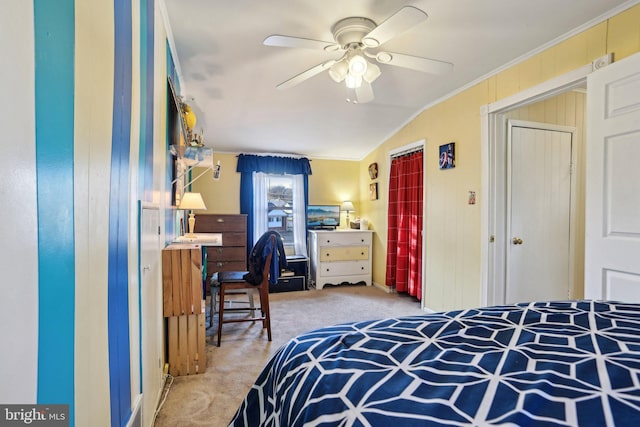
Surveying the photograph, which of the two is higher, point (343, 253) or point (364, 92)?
point (364, 92)

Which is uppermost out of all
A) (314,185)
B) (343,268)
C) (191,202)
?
(314,185)

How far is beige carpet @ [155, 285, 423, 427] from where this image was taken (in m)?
1.79

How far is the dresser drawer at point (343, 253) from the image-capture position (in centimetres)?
451

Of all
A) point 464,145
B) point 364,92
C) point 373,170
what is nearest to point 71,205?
point 364,92

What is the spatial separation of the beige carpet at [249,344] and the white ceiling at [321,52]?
2243mm

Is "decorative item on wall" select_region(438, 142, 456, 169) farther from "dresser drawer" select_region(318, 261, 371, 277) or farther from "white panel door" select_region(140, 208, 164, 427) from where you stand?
"white panel door" select_region(140, 208, 164, 427)

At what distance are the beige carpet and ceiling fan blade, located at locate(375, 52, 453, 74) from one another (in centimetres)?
231

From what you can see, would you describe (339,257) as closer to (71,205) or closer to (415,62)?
(415,62)

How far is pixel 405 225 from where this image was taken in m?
4.04

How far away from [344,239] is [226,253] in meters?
1.71

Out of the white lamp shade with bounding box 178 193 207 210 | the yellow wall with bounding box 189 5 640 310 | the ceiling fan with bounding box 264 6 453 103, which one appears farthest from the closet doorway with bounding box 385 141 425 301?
the white lamp shade with bounding box 178 193 207 210

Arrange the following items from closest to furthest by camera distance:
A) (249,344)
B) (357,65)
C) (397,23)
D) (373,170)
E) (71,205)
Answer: (71,205)
(397,23)
(357,65)
(249,344)
(373,170)

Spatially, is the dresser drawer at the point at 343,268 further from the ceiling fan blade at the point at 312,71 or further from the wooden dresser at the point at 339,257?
the ceiling fan blade at the point at 312,71

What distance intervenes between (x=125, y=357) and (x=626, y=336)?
1.75 meters
